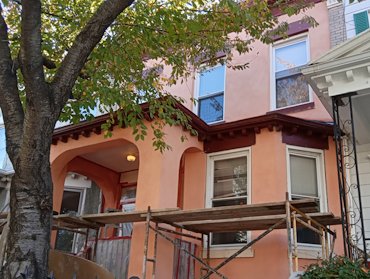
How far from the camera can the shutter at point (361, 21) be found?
960cm

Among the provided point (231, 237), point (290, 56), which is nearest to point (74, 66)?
point (231, 237)

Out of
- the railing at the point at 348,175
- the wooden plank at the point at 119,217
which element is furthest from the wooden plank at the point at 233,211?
the railing at the point at 348,175

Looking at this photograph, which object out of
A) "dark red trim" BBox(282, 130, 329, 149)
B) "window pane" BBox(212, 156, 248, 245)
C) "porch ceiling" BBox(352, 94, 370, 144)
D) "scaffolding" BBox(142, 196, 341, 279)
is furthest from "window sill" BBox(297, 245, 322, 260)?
"porch ceiling" BBox(352, 94, 370, 144)

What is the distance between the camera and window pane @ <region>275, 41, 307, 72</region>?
10430 mm

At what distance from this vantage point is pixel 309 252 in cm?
809

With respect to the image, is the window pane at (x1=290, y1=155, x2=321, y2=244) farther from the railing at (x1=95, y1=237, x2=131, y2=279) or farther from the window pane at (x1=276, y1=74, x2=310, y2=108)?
the railing at (x1=95, y1=237, x2=131, y2=279)

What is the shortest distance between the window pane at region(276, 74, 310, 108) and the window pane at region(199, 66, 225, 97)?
1587 mm

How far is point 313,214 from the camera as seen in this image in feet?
22.2

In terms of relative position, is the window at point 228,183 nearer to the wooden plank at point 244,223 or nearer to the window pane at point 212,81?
the wooden plank at point 244,223

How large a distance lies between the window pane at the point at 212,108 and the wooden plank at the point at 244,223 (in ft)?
11.1

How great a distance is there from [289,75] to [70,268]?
707 centimetres

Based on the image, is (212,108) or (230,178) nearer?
(230,178)

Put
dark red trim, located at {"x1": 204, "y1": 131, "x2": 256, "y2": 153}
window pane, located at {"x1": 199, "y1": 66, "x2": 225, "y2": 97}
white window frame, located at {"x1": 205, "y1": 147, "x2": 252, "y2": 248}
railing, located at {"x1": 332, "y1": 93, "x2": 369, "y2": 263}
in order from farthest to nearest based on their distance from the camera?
window pane, located at {"x1": 199, "y1": 66, "x2": 225, "y2": 97}, dark red trim, located at {"x1": 204, "y1": 131, "x2": 256, "y2": 153}, white window frame, located at {"x1": 205, "y1": 147, "x2": 252, "y2": 248}, railing, located at {"x1": 332, "y1": 93, "x2": 369, "y2": 263}

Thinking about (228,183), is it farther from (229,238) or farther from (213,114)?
(213,114)
